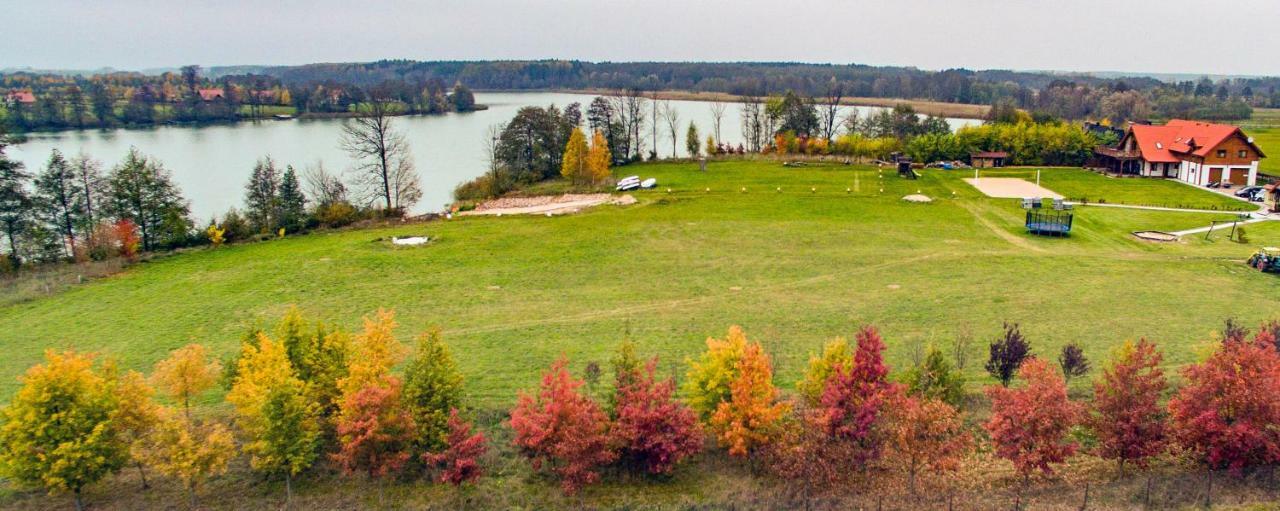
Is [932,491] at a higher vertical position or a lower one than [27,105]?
lower

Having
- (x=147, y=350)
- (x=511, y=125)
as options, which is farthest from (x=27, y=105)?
(x=147, y=350)

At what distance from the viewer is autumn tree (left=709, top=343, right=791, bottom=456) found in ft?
53.4

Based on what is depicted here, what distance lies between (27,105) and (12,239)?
3450 inches

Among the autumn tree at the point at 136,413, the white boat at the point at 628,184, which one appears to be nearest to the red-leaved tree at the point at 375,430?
the autumn tree at the point at 136,413

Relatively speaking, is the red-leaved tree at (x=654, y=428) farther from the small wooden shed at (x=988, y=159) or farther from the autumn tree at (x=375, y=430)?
the small wooden shed at (x=988, y=159)

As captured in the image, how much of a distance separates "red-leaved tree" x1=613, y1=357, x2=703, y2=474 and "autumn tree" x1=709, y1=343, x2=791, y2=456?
71 cm

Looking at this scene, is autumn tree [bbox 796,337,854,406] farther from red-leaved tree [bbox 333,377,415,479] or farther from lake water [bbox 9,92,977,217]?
lake water [bbox 9,92,977,217]

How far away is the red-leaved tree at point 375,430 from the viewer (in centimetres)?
1576

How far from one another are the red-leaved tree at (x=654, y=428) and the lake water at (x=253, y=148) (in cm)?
3886

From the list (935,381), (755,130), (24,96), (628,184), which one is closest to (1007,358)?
(935,381)

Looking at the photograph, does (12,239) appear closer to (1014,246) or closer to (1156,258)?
(1014,246)

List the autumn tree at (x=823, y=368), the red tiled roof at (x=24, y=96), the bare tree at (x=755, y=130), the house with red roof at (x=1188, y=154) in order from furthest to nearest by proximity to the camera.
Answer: the red tiled roof at (x=24, y=96)
the bare tree at (x=755, y=130)
the house with red roof at (x=1188, y=154)
the autumn tree at (x=823, y=368)

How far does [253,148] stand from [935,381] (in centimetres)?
7902

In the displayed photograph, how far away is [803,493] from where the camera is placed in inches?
620
